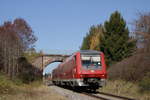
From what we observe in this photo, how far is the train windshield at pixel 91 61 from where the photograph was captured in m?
23.2

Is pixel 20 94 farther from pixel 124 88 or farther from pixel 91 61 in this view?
pixel 124 88

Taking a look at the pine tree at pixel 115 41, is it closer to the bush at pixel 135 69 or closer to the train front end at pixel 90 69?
the bush at pixel 135 69

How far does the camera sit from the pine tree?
141 ft

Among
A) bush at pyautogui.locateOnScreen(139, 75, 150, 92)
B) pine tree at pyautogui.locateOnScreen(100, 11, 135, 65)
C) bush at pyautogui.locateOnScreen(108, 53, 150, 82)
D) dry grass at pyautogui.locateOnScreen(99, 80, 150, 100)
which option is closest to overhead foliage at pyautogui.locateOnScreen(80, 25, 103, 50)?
pine tree at pyautogui.locateOnScreen(100, 11, 135, 65)

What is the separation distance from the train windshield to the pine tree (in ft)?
63.8

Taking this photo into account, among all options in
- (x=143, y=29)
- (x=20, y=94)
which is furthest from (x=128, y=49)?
(x=20, y=94)

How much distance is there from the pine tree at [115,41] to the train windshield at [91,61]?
63.8ft

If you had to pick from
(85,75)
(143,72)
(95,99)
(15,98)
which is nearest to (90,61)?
(85,75)

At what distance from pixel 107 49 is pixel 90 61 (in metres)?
20.6

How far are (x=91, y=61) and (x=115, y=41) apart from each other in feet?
69.0

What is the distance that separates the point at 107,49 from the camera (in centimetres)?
4366

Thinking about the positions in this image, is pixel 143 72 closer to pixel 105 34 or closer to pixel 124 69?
pixel 124 69

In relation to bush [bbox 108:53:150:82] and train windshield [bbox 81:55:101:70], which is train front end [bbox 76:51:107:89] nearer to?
train windshield [bbox 81:55:101:70]

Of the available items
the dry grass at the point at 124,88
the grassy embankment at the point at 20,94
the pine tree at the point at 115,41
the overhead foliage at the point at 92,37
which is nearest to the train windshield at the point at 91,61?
the dry grass at the point at 124,88
